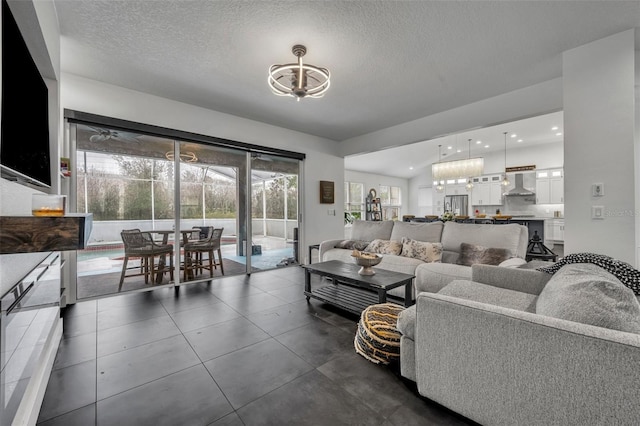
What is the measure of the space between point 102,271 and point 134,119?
7.01ft

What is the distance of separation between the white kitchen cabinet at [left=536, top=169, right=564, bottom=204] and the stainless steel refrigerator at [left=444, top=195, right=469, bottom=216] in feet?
6.56

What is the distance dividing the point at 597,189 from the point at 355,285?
8.40 feet

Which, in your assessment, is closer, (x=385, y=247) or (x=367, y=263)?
(x=367, y=263)

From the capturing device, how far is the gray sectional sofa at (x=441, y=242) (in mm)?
2986

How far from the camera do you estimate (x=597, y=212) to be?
2.57m

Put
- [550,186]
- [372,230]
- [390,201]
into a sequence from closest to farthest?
[372,230]
[550,186]
[390,201]

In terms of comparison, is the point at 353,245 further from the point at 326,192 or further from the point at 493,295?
the point at 493,295

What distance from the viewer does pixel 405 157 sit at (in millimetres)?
9078

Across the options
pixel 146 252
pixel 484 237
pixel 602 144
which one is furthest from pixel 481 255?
pixel 146 252

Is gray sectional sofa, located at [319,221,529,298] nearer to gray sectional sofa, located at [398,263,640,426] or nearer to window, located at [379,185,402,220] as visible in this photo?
gray sectional sofa, located at [398,263,640,426]

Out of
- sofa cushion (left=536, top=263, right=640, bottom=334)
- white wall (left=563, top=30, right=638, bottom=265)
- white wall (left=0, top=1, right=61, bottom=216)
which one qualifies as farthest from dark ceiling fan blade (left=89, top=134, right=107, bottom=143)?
white wall (left=563, top=30, right=638, bottom=265)

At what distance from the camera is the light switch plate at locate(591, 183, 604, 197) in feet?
8.37

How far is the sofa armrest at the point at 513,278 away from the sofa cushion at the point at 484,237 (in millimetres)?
1013

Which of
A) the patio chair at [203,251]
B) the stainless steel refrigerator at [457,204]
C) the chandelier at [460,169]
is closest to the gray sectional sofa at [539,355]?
the patio chair at [203,251]
